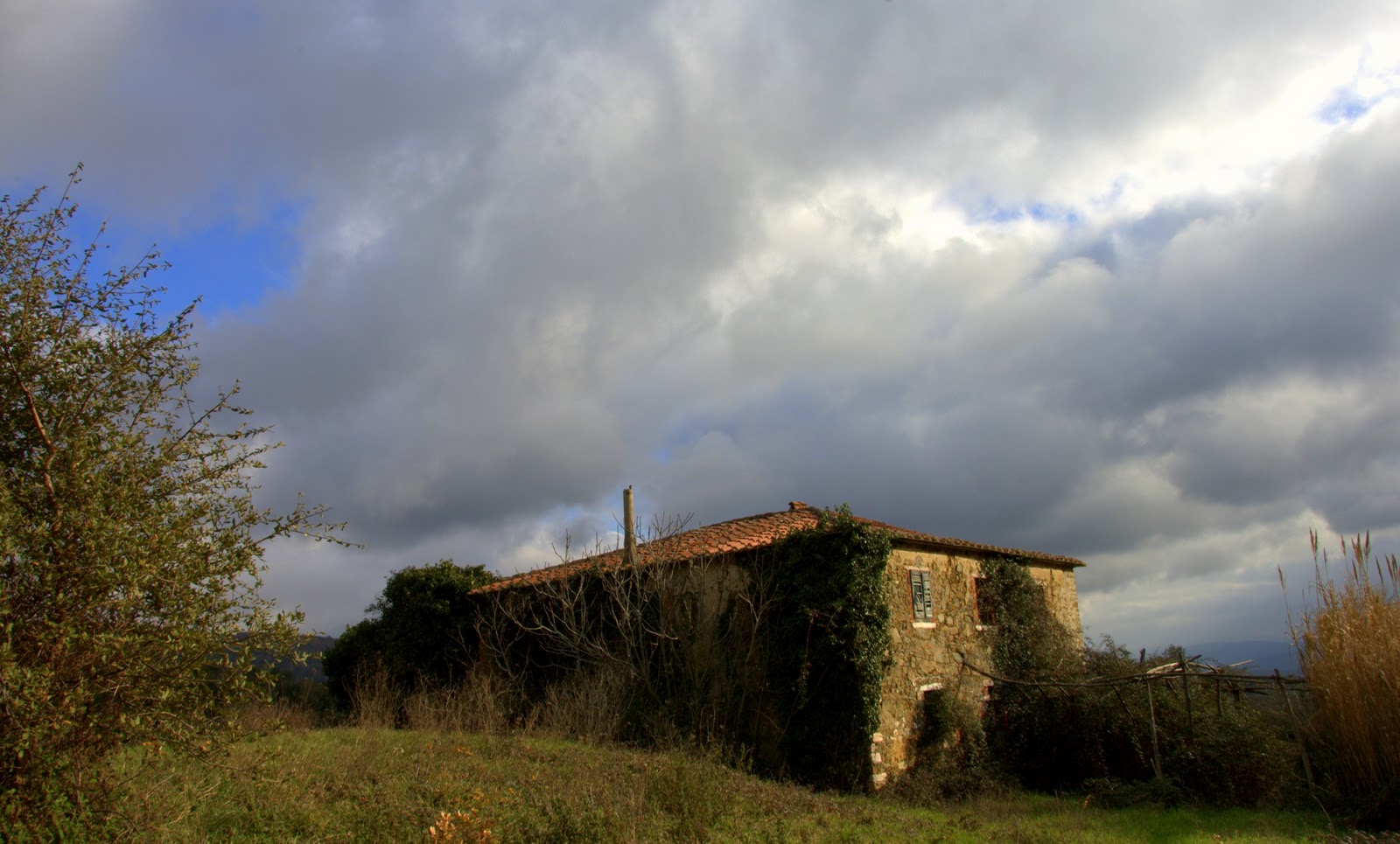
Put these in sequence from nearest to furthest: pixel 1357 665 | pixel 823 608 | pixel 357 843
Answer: pixel 357 843
pixel 1357 665
pixel 823 608

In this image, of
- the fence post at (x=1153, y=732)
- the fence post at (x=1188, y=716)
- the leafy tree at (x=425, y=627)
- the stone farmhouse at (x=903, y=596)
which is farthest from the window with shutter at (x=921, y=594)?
the leafy tree at (x=425, y=627)

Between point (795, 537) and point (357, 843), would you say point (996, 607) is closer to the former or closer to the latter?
point (795, 537)

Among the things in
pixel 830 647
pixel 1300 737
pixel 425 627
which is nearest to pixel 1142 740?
pixel 1300 737

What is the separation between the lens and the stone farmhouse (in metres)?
14.9

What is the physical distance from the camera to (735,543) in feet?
54.4

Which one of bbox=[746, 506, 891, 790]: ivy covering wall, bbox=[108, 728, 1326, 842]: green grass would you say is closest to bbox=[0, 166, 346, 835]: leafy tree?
bbox=[108, 728, 1326, 842]: green grass

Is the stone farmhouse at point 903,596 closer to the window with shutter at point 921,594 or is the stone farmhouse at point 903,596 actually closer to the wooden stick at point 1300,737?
the window with shutter at point 921,594

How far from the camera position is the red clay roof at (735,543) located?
1633 centimetres

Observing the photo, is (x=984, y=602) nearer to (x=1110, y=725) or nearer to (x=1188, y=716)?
(x=1110, y=725)

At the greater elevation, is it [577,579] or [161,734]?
[577,579]

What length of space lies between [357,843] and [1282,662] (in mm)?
12778

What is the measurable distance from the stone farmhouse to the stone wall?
0.06 feet

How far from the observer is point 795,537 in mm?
15297

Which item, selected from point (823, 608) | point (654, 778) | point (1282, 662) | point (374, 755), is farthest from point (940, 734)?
point (374, 755)
